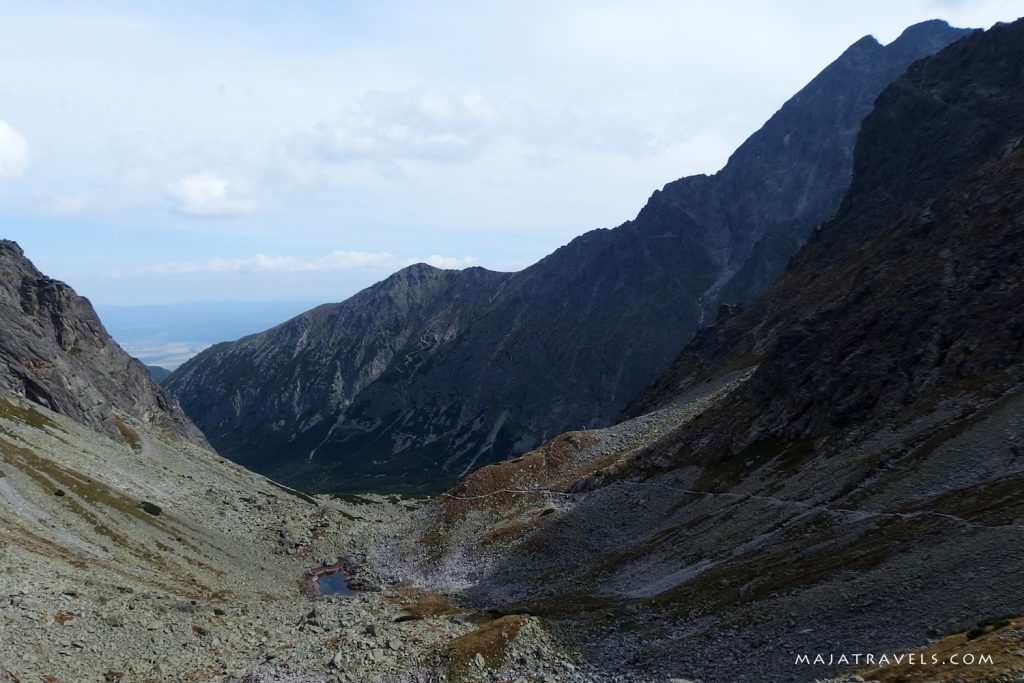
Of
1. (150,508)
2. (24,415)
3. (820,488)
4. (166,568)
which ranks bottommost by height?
(166,568)

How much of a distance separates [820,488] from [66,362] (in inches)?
5118

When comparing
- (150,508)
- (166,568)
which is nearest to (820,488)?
(166,568)

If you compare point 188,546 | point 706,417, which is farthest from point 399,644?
point 706,417

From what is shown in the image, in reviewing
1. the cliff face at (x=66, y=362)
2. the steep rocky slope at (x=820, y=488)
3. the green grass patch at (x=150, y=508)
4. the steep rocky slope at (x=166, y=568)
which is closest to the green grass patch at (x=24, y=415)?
the steep rocky slope at (x=166, y=568)

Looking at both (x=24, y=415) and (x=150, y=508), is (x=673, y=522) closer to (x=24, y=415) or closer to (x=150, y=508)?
(x=150, y=508)

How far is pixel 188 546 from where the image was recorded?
84500mm

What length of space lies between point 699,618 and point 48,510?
216 ft

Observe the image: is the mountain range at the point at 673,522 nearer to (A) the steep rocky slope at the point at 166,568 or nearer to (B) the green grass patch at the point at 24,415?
(A) the steep rocky slope at the point at 166,568

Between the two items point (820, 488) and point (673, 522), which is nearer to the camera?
point (820, 488)

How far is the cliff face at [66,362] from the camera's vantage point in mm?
117438

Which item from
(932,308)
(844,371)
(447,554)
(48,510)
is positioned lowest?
(447,554)

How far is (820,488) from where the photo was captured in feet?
213

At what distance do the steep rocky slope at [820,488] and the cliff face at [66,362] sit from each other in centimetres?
6348

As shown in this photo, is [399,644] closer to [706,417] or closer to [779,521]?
[779,521]
